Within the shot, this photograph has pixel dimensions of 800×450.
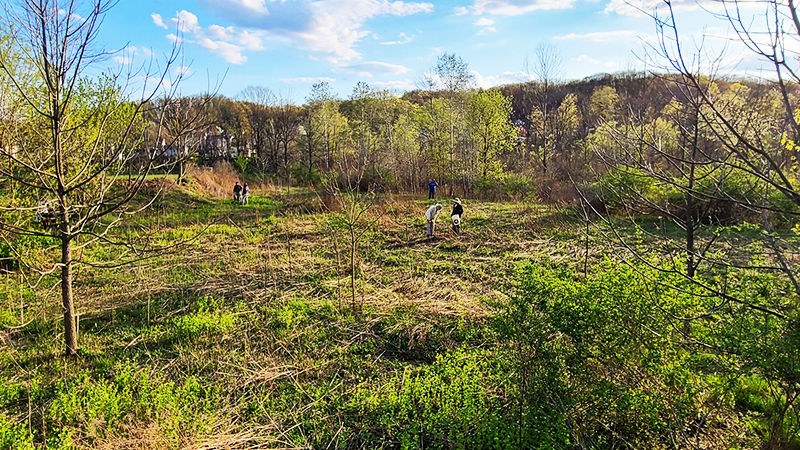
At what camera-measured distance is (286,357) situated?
4906 millimetres

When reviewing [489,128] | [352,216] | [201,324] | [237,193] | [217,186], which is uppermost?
[489,128]

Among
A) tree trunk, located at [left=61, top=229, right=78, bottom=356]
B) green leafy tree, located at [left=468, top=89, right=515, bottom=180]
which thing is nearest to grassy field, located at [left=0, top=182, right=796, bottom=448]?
tree trunk, located at [left=61, top=229, right=78, bottom=356]

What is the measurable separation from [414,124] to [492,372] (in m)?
29.0

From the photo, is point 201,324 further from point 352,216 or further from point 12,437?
point 352,216

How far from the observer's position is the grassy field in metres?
3.37

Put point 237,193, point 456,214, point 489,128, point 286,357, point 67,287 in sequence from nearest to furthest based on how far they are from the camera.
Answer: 1. point 67,287
2. point 286,357
3. point 456,214
4. point 237,193
5. point 489,128

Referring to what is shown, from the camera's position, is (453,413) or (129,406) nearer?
(453,413)

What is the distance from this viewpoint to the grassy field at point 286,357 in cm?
337

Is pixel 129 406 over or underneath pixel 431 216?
underneath

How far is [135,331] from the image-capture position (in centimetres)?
553

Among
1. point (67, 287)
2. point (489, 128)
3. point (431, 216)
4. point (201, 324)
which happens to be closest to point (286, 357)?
point (201, 324)

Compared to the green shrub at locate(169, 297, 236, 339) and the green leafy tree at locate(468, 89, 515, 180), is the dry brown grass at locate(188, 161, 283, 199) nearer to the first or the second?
the green leafy tree at locate(468, 89, 515, 180)

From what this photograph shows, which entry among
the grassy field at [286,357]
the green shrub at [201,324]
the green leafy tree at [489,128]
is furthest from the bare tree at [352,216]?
the green leafy tree at [489,128]

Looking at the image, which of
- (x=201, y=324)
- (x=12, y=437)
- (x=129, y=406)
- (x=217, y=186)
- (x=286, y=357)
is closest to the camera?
(x=12, y=437)
